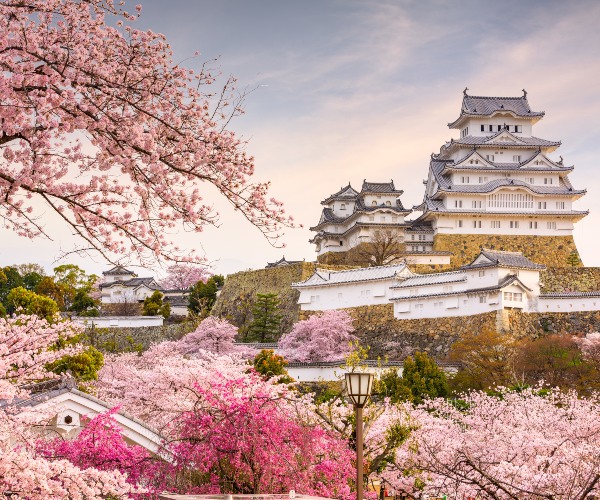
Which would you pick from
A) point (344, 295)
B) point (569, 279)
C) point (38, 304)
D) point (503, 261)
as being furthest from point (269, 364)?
point (569, 279)

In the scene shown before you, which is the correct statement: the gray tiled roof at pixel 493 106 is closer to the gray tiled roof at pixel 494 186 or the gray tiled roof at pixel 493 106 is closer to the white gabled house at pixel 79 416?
the gray tiled roof at pixel 494 186

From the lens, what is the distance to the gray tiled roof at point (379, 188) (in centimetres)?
5300

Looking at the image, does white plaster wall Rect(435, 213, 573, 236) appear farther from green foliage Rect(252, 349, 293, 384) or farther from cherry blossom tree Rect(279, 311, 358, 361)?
green foliage Rect(252, 349, 293, 384)

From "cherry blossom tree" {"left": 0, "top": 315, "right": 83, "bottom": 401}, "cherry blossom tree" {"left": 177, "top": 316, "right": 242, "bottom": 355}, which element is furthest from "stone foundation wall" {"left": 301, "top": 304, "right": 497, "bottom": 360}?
"cherry blossom tree" {"left": 0, "top": 315, "right": 83, "bottom": 401}

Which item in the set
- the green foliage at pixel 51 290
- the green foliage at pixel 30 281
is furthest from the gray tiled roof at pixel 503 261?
the green foliage at pixel 30 281

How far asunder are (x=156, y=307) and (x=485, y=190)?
70.5 ft

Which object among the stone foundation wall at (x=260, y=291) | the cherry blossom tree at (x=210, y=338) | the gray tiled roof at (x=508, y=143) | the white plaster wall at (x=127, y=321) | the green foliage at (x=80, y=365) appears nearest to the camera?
the green foliage at (x=80, y=365)

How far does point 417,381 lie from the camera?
31297 mm

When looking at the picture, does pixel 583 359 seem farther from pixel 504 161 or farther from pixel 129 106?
pixel 129 106

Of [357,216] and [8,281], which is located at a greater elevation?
[357,216]

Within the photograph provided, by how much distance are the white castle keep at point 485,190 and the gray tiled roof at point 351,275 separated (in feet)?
23.4

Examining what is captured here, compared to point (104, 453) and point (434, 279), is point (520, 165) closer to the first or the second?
point (434, 279)

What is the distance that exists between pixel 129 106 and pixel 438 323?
107ft

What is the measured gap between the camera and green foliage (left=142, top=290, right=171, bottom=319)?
182 ft
